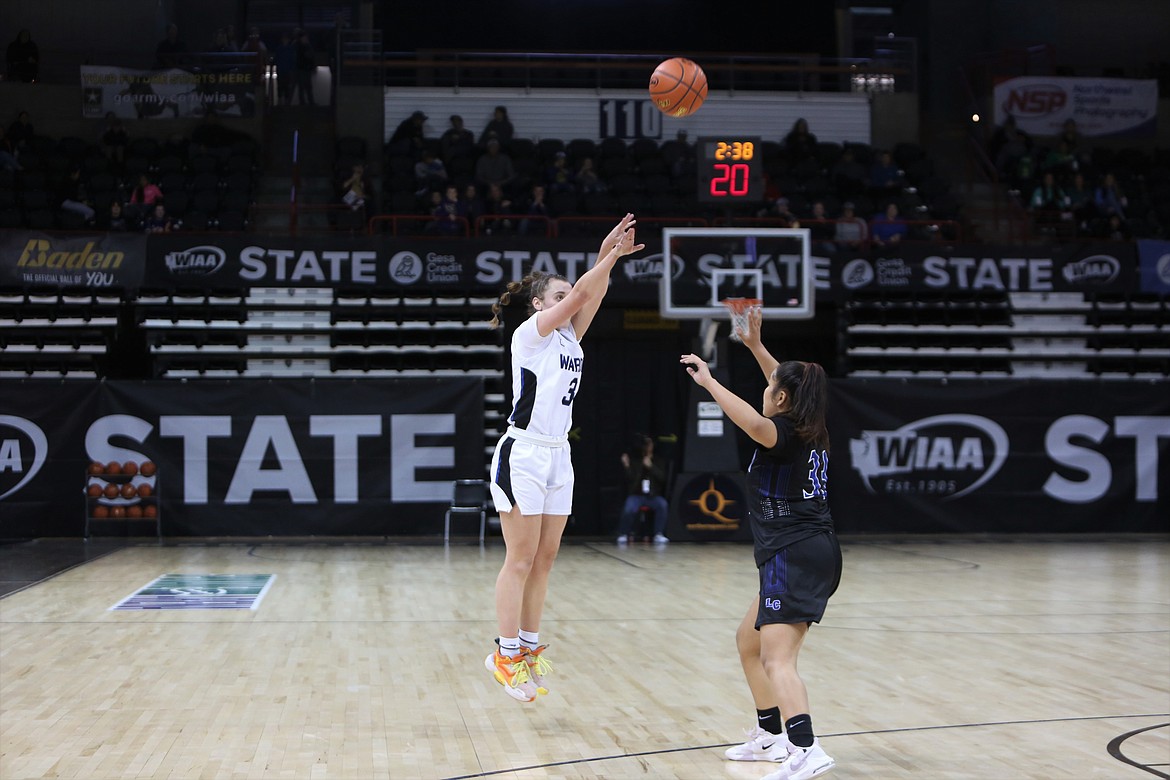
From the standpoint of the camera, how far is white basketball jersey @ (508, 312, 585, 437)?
5348 mm

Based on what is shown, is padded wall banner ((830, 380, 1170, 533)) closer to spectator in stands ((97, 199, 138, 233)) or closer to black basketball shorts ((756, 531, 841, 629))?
spectator in stands ((97, 199, 138, 233))

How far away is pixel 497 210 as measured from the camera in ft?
58.5

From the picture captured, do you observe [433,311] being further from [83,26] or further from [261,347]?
[83,26]

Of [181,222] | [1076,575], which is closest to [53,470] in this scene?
[181,222]

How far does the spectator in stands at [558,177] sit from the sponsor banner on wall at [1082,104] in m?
8.62

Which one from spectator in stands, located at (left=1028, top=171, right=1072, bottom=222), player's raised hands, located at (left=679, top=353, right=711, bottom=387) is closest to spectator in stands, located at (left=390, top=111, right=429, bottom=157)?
spectator in stands, located at (left=1028, top=171, right=1072, bottom=222)

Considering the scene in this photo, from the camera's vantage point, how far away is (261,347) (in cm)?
1645

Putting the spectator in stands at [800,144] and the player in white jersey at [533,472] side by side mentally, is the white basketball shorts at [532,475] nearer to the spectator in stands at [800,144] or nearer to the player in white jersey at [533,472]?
the player in white jersey at [533,472]

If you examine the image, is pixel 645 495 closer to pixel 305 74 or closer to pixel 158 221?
pixel 158 221

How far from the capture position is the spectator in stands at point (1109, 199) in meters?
19.0

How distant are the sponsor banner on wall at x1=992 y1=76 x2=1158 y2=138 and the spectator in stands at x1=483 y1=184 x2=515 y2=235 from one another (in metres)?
9.83

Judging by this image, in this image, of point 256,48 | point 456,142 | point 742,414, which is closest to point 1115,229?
point 456,142

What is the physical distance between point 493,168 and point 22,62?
27.8 feet

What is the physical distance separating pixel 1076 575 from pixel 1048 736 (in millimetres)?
7077
